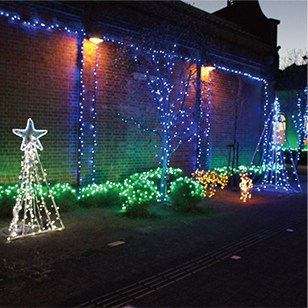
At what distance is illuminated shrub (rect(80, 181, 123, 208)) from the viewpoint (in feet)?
30.5

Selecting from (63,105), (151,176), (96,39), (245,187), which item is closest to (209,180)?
(245,187)

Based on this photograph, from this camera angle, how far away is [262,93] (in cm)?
1667

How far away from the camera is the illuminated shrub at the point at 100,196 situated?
930cm

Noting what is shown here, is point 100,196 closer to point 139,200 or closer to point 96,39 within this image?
point 139,200

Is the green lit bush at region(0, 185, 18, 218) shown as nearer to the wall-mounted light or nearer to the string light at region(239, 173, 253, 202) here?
the string light at region(239, 173, 253, 202)

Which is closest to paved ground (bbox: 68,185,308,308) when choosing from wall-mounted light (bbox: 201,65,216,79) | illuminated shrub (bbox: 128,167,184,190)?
illuminated shrub (bbox: 128,167,184,190)

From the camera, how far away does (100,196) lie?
371 inches

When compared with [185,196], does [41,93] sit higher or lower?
higher

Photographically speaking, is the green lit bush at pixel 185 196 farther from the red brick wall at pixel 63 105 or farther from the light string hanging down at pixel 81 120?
the light string hanging down at pixel 81 120

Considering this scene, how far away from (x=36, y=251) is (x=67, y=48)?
5.80 metres

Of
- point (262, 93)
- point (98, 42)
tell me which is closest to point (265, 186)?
point (262, 93)

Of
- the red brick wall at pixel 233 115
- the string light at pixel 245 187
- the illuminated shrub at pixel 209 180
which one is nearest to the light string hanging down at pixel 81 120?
the illuminated shrub at pixel 209 180

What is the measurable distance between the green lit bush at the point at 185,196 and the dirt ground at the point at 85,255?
13.0 inches

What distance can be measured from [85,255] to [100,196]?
12.7ft
